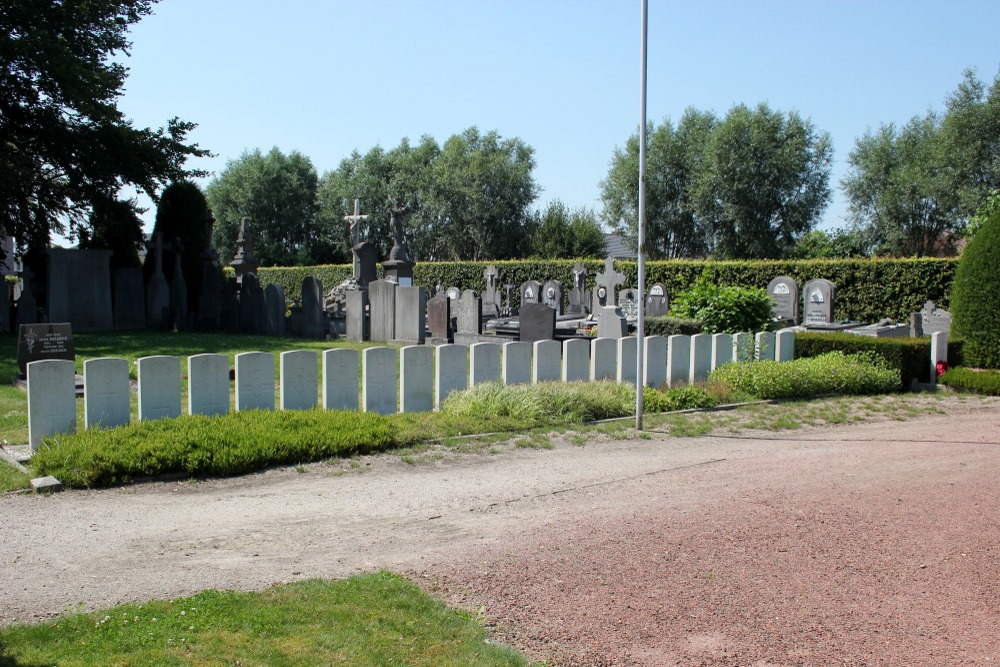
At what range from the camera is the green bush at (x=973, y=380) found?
1316cm

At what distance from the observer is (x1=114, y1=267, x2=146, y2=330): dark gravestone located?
25234 mm

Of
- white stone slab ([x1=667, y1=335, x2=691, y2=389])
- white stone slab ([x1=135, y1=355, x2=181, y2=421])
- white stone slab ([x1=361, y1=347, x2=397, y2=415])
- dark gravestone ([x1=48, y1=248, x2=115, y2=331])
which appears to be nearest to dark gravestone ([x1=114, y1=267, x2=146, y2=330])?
dark gravestone ([x1=48, y1=248, x2=115, y2=331])

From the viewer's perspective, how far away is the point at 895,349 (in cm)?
1378

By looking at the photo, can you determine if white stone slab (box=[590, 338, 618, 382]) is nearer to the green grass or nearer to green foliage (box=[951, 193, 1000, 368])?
green foliage (box=[951, 193, 1000, 368])

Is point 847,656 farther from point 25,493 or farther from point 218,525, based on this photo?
point 25,493

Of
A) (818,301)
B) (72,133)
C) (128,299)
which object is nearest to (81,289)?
(128,299)

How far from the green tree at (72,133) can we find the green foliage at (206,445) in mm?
17568

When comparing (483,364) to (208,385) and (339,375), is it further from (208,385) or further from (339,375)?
(208,385)

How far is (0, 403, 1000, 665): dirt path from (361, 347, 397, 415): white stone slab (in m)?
1.96

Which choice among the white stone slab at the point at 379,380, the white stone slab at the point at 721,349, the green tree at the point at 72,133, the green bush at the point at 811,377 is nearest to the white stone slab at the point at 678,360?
the green bush at the point at 811,377

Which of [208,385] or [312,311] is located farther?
[312,311]

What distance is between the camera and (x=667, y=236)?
49.3 metres

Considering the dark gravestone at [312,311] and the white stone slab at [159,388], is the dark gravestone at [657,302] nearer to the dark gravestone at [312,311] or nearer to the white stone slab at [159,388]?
the dark gravestone at [312,311]

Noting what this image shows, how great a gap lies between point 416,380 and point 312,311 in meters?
13.8
